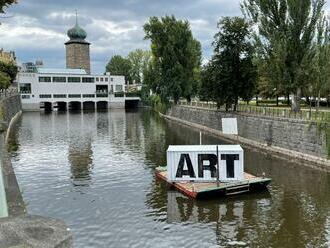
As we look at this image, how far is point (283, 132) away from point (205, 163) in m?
18.3

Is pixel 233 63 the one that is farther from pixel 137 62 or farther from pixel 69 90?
pixel 137 62

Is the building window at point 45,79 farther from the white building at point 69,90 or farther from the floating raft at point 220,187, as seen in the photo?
the floating raft at point 220,187

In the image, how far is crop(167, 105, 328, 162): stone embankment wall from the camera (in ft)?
126

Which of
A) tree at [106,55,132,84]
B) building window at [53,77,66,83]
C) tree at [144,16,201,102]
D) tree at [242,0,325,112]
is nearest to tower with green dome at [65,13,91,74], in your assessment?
tree at [106,55,132,84]

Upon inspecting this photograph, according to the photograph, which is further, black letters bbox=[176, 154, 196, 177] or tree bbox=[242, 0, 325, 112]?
tree bbox=[242, 0, 325, 112]

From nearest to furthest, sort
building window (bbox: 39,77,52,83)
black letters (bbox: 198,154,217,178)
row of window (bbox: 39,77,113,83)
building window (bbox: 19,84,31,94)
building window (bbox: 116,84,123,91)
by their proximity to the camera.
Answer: black letters (bbox: 198,154,217,178) < building window (bbox: 19,84,31,94) < building window (bbox: 39,77,52,83) < row of window (bbox: 39,77,113,83) < building window (bbox: 116,84,123,91)

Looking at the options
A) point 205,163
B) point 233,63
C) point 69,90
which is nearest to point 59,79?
point 69,90

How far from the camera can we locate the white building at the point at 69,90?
151 meters

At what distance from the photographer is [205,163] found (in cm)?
2967

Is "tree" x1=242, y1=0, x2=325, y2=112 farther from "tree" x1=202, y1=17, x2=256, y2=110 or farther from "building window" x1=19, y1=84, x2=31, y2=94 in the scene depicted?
"building window" x1=19, y1=84, x2=31, y2=94

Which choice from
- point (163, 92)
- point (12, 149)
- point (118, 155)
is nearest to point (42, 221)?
point (118, 155)

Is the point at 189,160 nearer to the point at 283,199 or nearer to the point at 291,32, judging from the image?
the point at 283,199

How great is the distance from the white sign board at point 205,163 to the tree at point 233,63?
1192 inches

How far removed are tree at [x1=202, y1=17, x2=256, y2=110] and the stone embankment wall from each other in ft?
11.8
